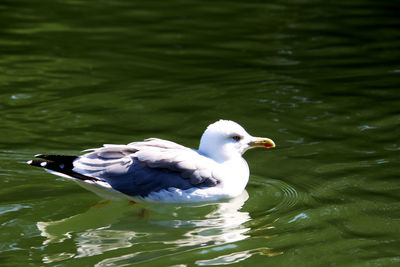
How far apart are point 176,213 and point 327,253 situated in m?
1.60

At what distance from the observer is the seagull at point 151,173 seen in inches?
270

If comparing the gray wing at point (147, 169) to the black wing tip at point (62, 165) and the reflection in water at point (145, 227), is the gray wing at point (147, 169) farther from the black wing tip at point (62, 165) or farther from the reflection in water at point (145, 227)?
the reflection in water at point (145, 227)

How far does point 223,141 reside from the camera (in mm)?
7270

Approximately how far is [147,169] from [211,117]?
2739mm

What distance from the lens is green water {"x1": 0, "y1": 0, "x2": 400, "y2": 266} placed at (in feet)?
20.3

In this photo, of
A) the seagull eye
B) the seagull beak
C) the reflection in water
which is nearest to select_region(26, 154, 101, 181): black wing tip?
the reflection in water

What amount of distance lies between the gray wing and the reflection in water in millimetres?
252

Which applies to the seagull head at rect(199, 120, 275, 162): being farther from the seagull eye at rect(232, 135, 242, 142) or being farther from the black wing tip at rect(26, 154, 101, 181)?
the black wing tip at rect(26, 154, 101, 181)

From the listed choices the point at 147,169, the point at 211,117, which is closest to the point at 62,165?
the point at 147,169

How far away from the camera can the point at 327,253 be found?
5.96 m

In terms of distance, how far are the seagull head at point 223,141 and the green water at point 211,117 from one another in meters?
0.48

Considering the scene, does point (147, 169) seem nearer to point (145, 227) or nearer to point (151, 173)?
point (151, 173)

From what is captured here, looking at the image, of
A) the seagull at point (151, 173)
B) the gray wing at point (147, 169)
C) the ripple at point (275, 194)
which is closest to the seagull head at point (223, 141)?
the seagull at point (151, 173)

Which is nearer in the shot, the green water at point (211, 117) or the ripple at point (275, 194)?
the green water at point (211, 117)
